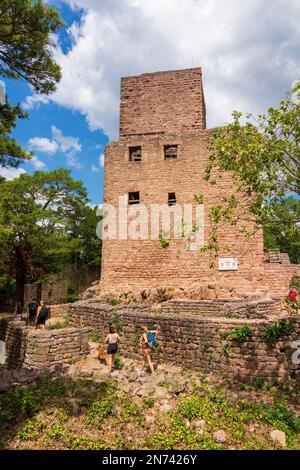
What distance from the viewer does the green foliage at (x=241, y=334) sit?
23.0ft

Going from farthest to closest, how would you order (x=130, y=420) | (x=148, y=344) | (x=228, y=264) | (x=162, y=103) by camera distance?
(x=162, y=103)
(x=228, y=264)
(x=148, y=344)
(x=130, y=420)

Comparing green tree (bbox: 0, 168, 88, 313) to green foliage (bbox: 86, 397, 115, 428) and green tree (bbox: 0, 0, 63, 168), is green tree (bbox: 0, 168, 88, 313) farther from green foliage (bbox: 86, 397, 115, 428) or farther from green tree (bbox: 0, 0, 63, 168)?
green foliage (bbox: 86, 397, 115, 428)

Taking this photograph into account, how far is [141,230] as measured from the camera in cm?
1606

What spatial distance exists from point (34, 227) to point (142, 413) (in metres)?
14.4

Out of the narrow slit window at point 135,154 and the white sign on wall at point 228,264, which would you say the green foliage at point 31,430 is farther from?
the narrow slit window at point 135,154

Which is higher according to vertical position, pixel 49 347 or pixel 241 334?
pixel 241 334

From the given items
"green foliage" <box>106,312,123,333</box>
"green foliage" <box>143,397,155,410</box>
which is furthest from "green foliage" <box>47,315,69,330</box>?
"green foliage" <box>143,397,155,410</box>

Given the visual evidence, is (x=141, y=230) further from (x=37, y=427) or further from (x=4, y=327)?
(x=37, y=427)

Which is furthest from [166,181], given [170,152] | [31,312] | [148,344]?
[148,344]

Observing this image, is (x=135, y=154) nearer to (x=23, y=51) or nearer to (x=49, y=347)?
(x=23, y=51)

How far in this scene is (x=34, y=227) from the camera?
18156 mm

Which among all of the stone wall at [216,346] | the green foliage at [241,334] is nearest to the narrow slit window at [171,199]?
the stone wall at [216,346]

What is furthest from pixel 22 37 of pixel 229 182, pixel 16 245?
pixel 16 245

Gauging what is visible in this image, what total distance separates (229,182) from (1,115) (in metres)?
10.7
